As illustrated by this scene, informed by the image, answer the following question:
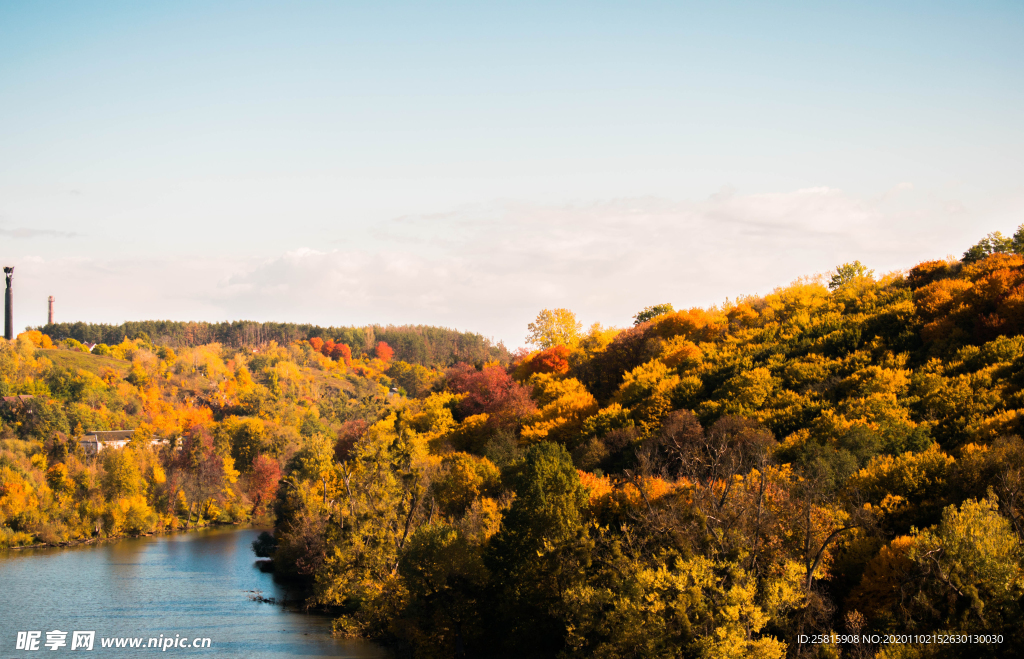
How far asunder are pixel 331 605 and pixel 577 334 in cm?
4062

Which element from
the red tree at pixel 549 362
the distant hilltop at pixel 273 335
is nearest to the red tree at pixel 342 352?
the distant hilltop at pixel 273 335

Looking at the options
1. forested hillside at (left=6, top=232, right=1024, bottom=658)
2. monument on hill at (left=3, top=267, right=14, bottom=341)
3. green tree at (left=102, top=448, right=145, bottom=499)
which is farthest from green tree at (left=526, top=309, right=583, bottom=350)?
monument on hill at (left=3, top=267, right=14, bottom=341)

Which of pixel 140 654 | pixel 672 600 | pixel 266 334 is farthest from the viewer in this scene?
pixel 266 334

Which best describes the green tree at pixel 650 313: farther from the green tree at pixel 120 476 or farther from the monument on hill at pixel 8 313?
the monument on hill at pixel 8 313

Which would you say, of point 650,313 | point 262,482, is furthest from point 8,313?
point 650,313

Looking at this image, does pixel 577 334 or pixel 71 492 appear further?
pixel 577 334

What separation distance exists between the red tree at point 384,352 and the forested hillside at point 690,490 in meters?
87.1

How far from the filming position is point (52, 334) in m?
160

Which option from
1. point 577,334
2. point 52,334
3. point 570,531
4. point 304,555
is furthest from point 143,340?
point 570,531

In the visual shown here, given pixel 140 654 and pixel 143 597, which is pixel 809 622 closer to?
pixel 140 654

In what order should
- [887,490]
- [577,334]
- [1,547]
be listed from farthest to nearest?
[577,334]
[1,547]
[887,490]

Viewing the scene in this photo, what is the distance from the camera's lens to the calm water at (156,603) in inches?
1430

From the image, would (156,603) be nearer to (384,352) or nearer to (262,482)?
(262,482)

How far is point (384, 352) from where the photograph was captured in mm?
169625
